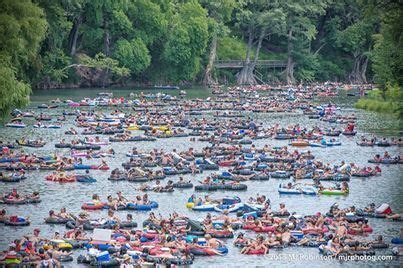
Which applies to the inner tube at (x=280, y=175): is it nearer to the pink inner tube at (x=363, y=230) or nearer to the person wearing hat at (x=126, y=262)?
the pink inner tube at (x=363, y=230)

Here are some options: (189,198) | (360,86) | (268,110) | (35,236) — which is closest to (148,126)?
(268,110)

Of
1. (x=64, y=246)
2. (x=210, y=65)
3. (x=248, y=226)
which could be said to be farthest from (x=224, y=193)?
(x=210, y=65)

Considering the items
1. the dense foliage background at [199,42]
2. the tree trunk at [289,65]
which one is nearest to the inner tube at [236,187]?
the dense foliage background at [199,42]

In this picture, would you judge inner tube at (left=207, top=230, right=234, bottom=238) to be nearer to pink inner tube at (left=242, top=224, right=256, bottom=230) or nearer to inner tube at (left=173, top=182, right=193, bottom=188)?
pink inner tube at (left=242, top=224, right=256, bottom=230)

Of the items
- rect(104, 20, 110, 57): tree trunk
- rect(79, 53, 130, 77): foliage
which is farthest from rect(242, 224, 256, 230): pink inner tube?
rect(104, 20, 110, 57): tree trunk

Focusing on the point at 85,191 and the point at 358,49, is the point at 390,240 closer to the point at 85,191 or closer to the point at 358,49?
the point at 85,191

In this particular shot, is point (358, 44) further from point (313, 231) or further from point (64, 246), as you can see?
point (64, 246)
